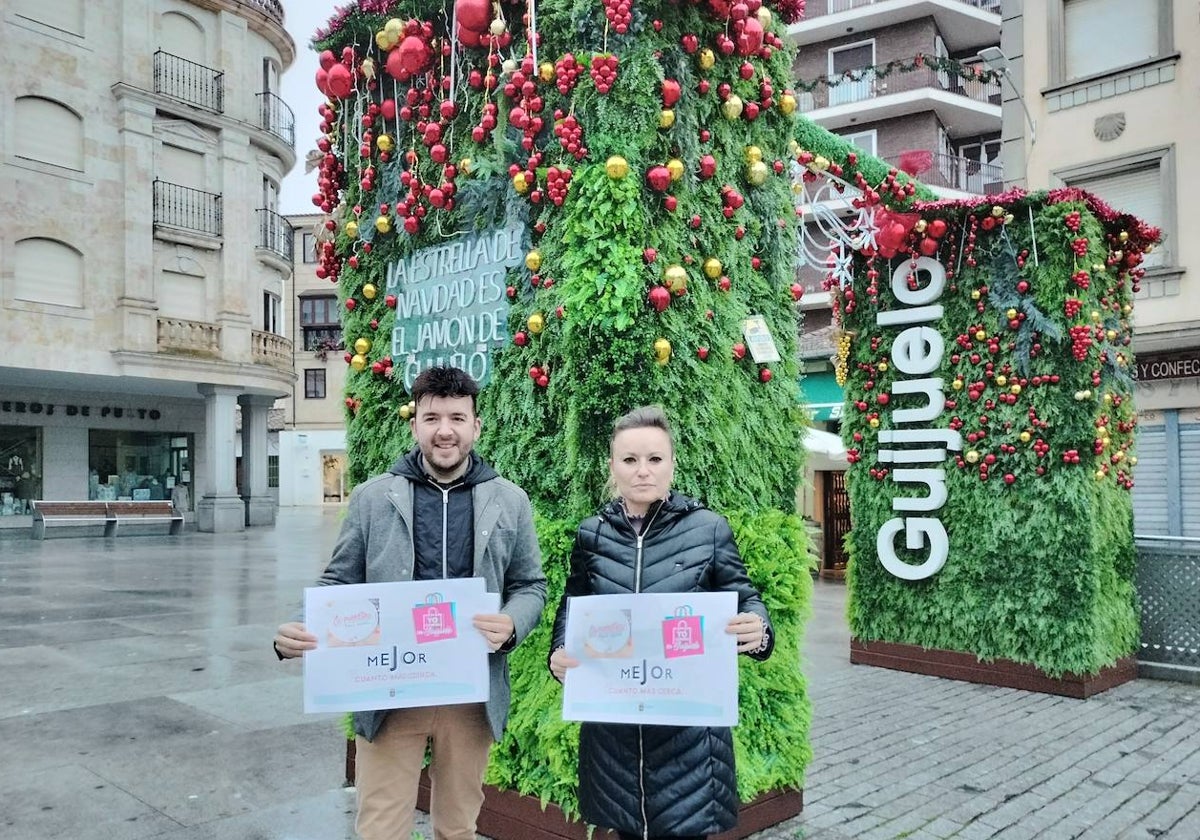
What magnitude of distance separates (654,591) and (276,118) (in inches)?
1017

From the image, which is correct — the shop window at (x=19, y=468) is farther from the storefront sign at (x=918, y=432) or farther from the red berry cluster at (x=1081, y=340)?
the red berry cluster at (x=1081, y=340)

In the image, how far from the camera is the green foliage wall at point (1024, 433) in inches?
252

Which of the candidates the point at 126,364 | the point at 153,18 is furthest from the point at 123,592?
the point at 153,18

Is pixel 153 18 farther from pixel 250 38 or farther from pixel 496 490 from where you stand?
pixel 496 490

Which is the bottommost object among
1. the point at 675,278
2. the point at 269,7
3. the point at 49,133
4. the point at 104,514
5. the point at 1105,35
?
the point at 104,514

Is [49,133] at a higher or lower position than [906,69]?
lower

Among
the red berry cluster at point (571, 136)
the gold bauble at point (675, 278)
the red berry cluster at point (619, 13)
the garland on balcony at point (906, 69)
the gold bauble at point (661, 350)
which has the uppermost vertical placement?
the garland on balcony at point (906, 69)

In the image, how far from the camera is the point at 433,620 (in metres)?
2.54

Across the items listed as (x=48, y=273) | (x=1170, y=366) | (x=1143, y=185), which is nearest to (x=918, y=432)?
(x=1170, y=366)

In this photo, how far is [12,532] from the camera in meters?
20.8

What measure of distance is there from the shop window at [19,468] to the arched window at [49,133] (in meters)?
6.81

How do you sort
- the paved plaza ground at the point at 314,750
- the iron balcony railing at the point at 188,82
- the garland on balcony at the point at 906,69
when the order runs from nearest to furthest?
1. the paved plaza ground at the point at 314,750
2. the iron balcony railing at the point at 188,82
3. the garland on balcony at the point at 906,69

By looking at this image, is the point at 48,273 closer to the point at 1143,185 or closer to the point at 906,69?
the point at 1143,185

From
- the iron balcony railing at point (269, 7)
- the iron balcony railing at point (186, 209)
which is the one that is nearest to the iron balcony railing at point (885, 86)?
the iron balcony railing at point (269, 7)
